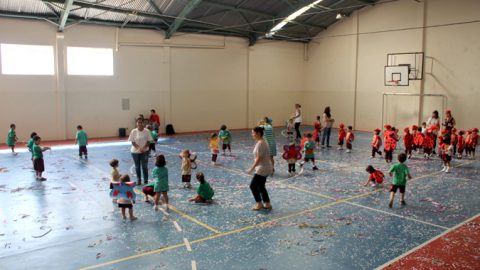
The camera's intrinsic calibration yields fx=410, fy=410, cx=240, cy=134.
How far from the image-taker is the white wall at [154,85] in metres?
20.0

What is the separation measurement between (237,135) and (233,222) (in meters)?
15.5

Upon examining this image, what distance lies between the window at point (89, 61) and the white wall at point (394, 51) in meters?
14.4

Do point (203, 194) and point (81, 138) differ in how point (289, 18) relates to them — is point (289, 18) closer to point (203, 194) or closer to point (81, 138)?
point (81, 138)

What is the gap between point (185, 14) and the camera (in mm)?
20859

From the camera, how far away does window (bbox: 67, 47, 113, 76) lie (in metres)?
21.0

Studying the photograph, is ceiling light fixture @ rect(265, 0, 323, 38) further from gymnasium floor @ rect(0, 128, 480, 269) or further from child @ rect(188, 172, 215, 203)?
child @ rect(188, 172, 215, 203)

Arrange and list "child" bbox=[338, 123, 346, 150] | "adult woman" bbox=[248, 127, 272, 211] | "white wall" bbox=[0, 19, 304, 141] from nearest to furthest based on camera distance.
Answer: "adult woman" bbox=[248, 127, 272, 211] → "child" bbox=[338, 123, 346, 150] → "white wall" bbox=[0, 19, 304, 141]

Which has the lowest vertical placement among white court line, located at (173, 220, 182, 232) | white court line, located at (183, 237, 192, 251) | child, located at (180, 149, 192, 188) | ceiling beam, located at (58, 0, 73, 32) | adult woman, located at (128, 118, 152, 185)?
white court line, located at (183, 237, 192, 251)

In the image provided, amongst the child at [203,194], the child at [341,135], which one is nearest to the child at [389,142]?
the child at [341,135]

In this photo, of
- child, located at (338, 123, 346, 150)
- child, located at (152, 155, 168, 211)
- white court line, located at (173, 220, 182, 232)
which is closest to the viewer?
white court line, located at (173, 220, 182, 232)

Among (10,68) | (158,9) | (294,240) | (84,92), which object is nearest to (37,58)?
(10,68)

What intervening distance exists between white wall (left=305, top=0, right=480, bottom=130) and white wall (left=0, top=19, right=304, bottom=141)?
2.79 metres

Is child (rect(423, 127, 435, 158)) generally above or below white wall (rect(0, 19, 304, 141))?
below

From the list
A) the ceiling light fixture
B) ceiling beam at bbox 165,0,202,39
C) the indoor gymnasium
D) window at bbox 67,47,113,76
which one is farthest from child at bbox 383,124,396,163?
window at bbox 67,47,113,76
